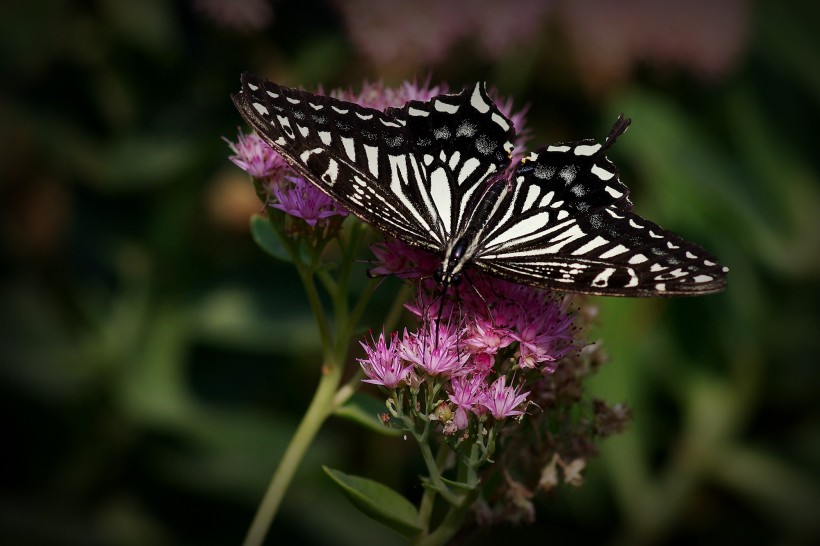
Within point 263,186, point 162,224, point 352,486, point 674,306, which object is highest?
point 674,306

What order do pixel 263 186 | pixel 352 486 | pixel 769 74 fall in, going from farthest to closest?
pixel 769 74
pixel 263 186
pixel 352 486

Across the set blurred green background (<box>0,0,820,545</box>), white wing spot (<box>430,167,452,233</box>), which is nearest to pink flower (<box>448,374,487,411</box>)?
white wing spot (<box>430,167,452,233</box>)

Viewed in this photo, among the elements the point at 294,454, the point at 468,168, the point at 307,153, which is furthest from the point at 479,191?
the point at 294,454

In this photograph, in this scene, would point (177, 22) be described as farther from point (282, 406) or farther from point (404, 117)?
point (404, 117)

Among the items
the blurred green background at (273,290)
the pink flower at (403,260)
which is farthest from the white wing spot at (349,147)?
the blurred green background at (273,290)

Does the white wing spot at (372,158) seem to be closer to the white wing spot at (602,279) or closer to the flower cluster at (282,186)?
the flower cluster at (282,186)

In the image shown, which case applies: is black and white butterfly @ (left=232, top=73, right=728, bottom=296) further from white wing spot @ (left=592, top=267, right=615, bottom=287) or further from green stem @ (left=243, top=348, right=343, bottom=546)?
green stem @ (left=243, top=348, right=343, bottom=546)

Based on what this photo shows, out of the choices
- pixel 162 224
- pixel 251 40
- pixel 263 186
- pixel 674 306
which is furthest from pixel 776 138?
pixel 263 186

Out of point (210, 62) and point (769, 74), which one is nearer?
point (210, 62)
